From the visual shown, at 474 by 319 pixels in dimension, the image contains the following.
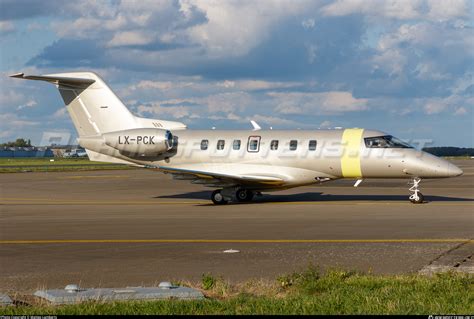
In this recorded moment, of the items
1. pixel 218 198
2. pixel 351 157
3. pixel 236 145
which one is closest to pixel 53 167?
pixel 236 145

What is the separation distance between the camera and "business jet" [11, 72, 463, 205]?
26969mm

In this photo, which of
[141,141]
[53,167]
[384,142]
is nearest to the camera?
[384,142]

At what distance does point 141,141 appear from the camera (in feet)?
95.8

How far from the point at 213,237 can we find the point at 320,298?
328 inches

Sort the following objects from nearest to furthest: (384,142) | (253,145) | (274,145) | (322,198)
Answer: (384,142) → (274,145) → (253,145) → (322,198)

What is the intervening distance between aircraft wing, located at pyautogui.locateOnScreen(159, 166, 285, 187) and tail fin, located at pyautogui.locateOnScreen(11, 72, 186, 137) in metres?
4.08

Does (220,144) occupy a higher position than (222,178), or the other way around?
(220,144)

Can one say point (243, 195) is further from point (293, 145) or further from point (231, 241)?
point (231, 241)

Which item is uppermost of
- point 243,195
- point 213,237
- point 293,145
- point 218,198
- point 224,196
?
point 293,145

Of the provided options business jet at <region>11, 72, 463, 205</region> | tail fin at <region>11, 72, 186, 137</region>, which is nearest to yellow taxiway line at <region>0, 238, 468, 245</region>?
business jet at <region>11, 72, 463, 205</region>

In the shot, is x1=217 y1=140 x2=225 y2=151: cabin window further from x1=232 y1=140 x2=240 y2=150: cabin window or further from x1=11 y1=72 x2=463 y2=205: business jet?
x1=232 y1=140 x2=240 y2=150: cabin window

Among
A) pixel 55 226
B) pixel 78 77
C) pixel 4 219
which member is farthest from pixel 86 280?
pixel 78 77

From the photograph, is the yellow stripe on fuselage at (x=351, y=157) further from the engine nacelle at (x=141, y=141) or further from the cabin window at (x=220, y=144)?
the engine nacelle at (x=141, y=141)

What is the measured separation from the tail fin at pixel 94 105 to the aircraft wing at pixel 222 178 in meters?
4.08
